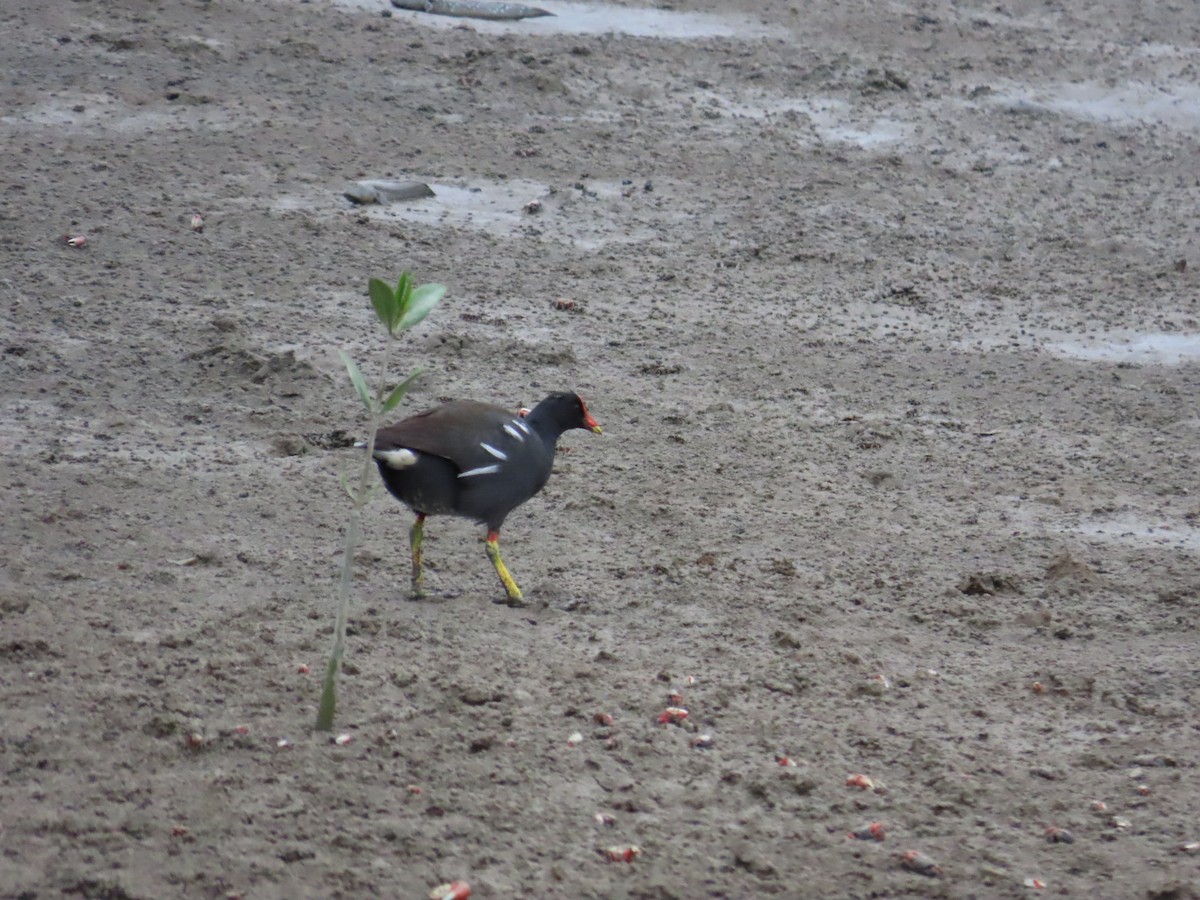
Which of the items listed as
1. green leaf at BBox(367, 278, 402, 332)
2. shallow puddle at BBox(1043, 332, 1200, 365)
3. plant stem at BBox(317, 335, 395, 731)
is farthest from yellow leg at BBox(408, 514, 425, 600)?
shallow puddle at BBox(1043, 332, 1200, 365)

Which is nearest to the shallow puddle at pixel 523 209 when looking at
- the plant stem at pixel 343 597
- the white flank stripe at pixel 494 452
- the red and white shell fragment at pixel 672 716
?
the white flank stripe at pixel 494 452

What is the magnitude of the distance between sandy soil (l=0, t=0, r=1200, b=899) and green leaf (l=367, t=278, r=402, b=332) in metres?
1.15

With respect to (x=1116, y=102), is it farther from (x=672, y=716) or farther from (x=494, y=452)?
(x=672, y=716)

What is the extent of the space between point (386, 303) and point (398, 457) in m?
1.39

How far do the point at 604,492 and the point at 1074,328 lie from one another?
11.6 feet

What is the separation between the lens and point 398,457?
491 cm

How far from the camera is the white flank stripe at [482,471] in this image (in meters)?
5.03

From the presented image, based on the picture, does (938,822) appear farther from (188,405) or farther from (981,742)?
(188,405)

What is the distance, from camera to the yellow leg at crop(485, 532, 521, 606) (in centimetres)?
503

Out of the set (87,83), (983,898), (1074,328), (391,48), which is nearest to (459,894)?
(983,898)

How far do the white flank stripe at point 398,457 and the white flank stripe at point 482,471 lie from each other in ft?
0.60

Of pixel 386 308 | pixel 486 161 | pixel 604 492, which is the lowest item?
pixel 604 492

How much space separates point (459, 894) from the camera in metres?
3.31

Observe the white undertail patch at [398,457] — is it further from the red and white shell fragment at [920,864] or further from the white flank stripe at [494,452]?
the red and white shell fragment at [920,864]
